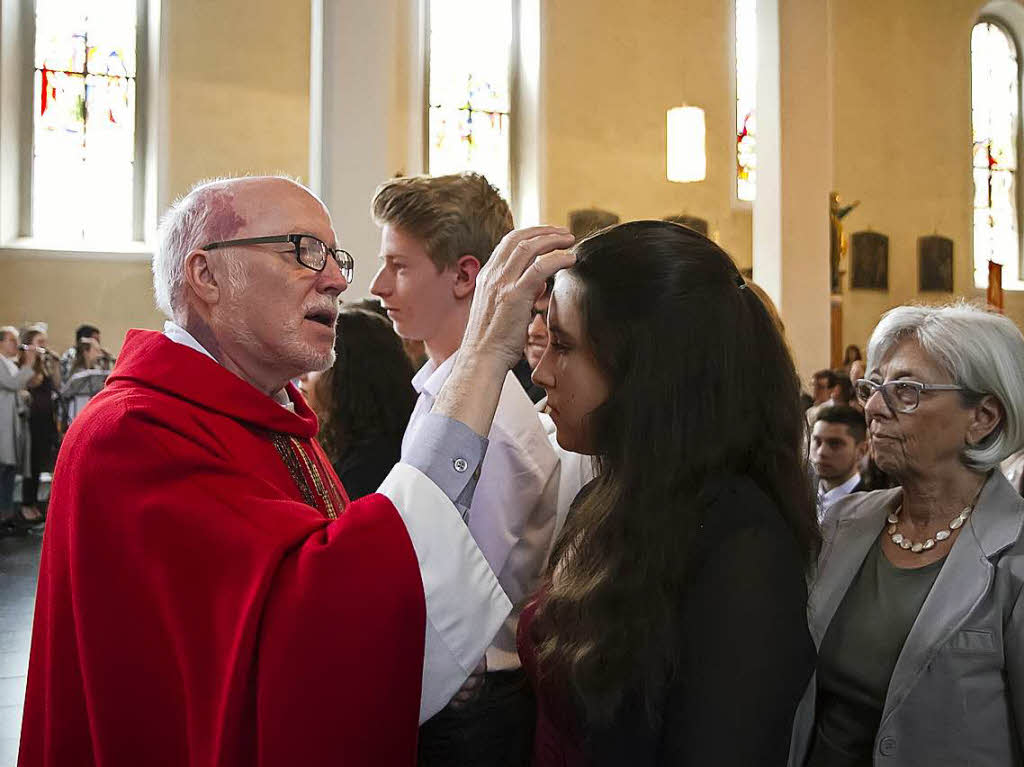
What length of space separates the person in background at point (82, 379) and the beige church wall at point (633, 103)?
675 cm

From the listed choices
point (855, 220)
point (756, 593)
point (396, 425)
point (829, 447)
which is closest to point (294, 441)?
point (756, 593)

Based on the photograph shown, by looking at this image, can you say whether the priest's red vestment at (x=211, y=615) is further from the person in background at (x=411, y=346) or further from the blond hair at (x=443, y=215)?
the person in background at (x=411, y=346)

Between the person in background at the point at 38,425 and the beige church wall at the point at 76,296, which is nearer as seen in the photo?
the person in background at the point at 38,425

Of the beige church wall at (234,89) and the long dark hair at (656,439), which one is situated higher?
the beige church wall at (234,89)

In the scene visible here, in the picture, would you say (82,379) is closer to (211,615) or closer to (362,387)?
(362,387)

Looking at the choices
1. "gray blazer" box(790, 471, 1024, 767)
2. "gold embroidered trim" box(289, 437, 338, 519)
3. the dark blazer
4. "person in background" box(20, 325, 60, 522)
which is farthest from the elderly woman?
"person in background" box(20, 325, 60, 522)

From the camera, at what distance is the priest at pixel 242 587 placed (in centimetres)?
155

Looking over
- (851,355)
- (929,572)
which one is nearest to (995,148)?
(851,355)

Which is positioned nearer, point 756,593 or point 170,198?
point 756,593

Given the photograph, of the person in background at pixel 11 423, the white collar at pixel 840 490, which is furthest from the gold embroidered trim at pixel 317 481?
the person in background at pixel 11 423

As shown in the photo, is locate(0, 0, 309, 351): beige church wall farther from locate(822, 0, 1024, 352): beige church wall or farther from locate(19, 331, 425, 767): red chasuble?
locate(19, 331, 425, 767): red chasuble

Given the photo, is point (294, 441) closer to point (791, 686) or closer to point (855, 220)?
point (791, 686)

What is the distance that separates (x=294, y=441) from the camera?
204 centimetres

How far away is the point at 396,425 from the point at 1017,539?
1.72 metres
